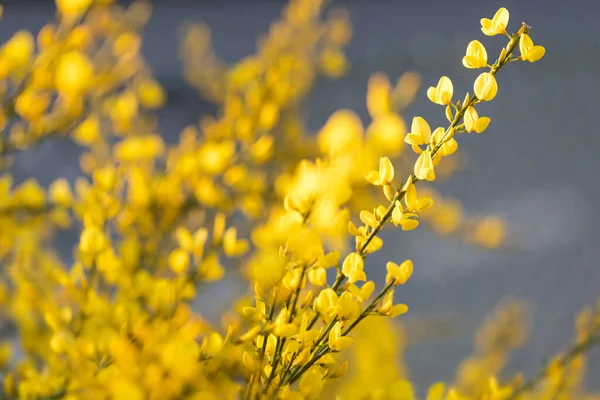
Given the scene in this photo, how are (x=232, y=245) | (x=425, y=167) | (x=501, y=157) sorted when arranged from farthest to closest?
(x=501, y=157) < (x=232, y=245) < (x=425, y=167)

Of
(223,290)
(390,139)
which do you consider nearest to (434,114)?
(223,290)

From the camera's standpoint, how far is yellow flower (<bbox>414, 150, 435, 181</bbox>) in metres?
0.28

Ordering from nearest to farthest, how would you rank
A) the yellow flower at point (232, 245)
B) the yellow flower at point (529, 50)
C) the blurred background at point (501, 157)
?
the yellow flower at point (529, 50) < the yellow flower at point (232, 245) < the blurred background at point (501, 157)

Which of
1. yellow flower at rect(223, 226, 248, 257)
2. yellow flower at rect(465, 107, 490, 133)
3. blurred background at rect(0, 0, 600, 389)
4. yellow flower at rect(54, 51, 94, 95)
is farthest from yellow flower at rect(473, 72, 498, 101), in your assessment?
blurred background at rect(0, 0, 600, 389)

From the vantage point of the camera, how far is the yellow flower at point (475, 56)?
29 centimetres

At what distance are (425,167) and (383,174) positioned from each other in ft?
0.08

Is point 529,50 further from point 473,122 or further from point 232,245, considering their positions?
point 232,245

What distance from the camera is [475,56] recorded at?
294mm

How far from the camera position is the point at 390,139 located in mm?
469

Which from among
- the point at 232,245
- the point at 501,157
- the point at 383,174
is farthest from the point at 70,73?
the point at 501,157

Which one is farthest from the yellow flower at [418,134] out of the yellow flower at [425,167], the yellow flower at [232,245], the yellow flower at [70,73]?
the yellow flower at [70,73]

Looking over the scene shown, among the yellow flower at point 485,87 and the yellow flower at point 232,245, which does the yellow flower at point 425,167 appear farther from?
the yellow flower at point 232,245

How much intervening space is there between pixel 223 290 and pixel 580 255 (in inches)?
53.3

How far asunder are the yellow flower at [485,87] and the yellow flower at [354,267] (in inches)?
4.2
